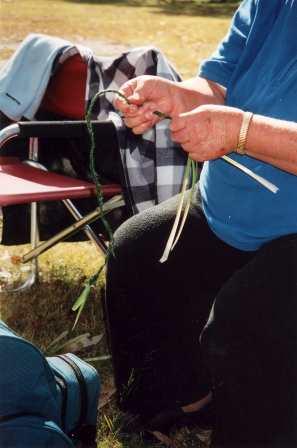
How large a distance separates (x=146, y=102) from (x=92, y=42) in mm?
7786

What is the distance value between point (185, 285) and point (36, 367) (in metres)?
0.57

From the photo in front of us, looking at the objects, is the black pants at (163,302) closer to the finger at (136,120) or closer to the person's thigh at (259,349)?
the person's thigh at (259,349)

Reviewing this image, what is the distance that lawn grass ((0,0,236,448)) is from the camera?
9.37 ft

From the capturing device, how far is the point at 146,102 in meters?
2.07

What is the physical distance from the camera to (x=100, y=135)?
9.70ft

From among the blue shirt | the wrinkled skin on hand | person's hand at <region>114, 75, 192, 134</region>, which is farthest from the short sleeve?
the wrinkled skin on hand

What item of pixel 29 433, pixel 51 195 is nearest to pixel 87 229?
pixel 51 195

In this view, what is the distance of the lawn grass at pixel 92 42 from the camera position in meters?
2.86

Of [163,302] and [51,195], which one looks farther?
[51,195]

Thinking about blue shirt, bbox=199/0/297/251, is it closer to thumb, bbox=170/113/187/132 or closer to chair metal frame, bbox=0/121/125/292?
thumb, bbox=170/113/187/132

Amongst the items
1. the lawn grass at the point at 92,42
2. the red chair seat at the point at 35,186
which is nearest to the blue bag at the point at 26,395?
the lawn grass at the point at 92,42

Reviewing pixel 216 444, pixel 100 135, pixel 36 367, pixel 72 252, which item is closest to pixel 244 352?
pixel 216 444

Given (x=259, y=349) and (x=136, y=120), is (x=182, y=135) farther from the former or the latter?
(x=259, y=349)

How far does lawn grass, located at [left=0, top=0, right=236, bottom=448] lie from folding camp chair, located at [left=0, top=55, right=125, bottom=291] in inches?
6.9
